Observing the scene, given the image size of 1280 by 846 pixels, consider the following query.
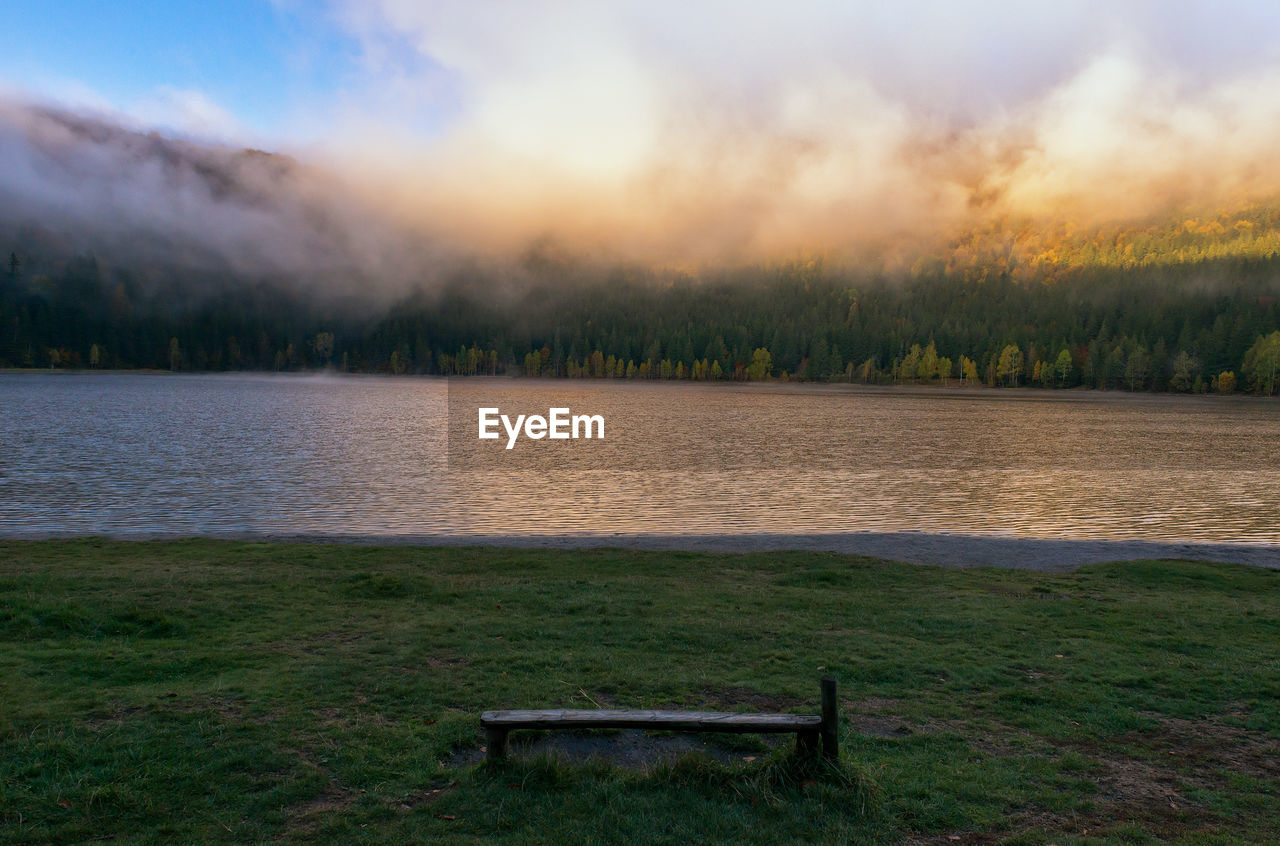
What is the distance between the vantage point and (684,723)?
7605mm

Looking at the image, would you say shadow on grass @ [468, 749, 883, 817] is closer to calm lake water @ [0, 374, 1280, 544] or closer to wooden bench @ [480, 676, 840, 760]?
wooden bench @ [480, 676, 840, 760]

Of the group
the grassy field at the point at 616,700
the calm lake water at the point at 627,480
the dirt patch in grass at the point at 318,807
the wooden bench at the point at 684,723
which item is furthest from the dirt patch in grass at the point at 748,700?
the calm lake water at the point at 627,480

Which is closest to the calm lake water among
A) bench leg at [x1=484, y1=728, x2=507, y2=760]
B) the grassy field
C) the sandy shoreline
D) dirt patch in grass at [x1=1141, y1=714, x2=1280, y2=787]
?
the sandy shoreline

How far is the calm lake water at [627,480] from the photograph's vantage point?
28.8m

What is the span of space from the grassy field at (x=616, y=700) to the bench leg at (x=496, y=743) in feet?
0.48

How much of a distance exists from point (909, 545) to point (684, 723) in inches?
741

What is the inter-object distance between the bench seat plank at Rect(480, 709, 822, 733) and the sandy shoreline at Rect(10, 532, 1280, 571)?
1519 centimetres

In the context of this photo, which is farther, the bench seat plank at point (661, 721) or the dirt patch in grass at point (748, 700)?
the dirt patch in grass at point (748, 700)

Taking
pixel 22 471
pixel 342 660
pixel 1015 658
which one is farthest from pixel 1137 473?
pixel 22 471

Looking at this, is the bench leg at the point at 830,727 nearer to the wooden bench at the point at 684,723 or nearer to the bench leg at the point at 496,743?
the wooden bench at the point at 684,723

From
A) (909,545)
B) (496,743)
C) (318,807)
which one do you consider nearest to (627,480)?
(909,545)

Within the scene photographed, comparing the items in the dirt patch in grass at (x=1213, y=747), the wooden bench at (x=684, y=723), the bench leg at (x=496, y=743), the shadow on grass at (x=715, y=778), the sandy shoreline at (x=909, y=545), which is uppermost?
the wooden bench at (x=684, y=723)

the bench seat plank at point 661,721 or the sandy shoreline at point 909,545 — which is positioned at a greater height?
the bench seat plank at point 661,721

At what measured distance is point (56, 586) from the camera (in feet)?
47.9
